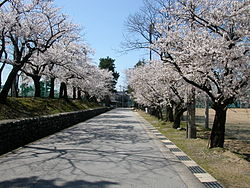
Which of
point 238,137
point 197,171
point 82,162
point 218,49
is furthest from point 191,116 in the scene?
point 82,162

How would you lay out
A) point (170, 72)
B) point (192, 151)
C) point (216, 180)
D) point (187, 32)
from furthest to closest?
point (170, 72)
point (187, 32)
point (192, 151)
point (216, 180)

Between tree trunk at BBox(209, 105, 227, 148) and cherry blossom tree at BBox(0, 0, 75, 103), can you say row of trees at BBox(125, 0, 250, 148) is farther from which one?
cherry blossom tree at BBox(0, 0, 75, 103)

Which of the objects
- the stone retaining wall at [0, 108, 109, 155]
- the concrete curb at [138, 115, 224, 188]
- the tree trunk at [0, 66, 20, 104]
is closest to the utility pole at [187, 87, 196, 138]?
the concrete curb at [138, 115, 224, 188]

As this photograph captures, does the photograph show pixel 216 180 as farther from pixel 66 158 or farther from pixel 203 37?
pixel 203 37

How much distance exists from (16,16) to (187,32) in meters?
9.58

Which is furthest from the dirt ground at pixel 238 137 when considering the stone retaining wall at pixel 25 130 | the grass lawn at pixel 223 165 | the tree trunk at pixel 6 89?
the tree trunk at pixel 6 89

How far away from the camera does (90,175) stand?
559 cm

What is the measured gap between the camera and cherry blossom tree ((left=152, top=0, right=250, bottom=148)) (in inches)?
292

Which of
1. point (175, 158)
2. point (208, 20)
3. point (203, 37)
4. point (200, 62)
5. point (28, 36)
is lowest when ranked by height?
point (175, 158)

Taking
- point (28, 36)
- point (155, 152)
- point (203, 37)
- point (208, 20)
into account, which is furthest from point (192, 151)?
point (28, 36)

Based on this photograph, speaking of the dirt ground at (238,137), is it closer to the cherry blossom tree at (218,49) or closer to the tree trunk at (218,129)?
the tree trunk at (218,129)

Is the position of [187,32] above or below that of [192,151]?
above

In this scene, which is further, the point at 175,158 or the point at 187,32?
the point at 187,32

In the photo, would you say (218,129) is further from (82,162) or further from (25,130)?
(25,130)
